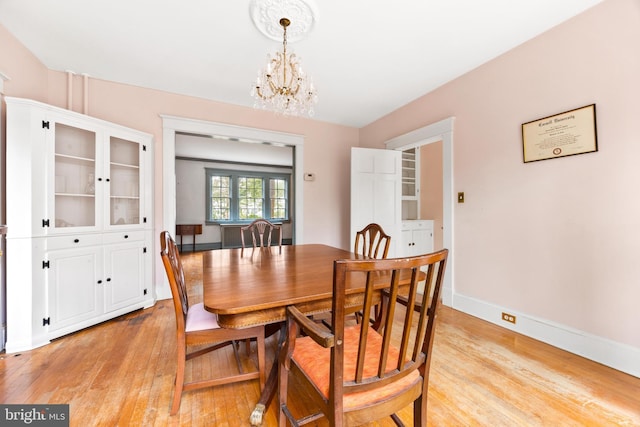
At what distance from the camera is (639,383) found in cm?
162

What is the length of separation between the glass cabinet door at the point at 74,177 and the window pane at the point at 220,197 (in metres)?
5.23

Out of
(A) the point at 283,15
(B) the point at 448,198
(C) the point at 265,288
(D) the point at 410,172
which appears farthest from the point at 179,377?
(D) the point at 410,172

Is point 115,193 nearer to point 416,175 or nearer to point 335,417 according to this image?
point 335,417

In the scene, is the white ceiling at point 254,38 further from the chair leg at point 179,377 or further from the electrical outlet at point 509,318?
the electrical outlet at point 509,318

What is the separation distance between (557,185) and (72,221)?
423 centimetres

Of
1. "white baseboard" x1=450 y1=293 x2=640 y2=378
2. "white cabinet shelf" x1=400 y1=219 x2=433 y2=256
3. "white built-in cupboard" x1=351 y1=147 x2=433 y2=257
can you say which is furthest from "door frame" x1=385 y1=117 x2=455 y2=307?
"white cabinet shelf" x1=400 y1=219 x2=433 y2=256

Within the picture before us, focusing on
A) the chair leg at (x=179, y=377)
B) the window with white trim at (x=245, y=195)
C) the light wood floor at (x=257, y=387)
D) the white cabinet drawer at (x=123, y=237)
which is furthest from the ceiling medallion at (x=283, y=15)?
the window with white trim at (x=245, y=195)

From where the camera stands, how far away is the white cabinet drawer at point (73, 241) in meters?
2.16

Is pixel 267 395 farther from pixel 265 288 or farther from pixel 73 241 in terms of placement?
pixel 73 241

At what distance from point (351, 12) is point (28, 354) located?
354 centimetres

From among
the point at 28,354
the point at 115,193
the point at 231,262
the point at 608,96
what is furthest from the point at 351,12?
the point at 28,354

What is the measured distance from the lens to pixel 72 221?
2393mm

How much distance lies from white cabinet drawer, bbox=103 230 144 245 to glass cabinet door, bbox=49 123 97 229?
0.18 metres

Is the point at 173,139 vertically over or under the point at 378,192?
over
